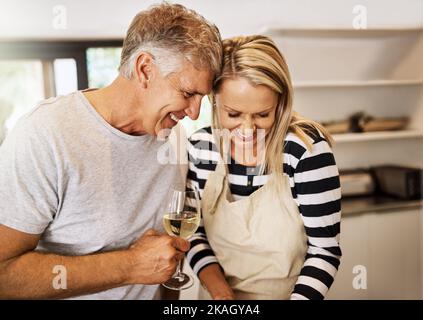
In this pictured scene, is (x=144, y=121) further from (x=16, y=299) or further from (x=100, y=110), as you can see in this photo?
(x=16, y=299)

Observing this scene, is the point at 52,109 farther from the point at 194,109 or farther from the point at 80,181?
the point at 194,109

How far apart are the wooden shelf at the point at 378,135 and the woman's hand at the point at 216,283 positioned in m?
0.43

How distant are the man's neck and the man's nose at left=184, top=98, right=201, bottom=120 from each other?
3.8 inches

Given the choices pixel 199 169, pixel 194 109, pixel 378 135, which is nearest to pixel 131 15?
pixel 194 109

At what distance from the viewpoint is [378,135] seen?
952mm

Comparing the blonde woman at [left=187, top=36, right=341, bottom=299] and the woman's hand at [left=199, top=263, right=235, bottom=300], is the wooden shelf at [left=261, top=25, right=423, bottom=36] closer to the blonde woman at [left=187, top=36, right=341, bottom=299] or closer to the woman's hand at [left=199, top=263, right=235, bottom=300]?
the blonde woman at [left=187, top=36, right=341, bottom=299]

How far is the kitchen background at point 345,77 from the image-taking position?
2.73 ft

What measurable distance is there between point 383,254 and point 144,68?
68cm

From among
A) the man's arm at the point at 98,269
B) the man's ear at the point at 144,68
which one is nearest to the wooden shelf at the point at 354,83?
the man's ear at the point at 144,68

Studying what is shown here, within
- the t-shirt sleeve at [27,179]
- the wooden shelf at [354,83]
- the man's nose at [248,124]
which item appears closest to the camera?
the t-shirt sleeve at [27,179]

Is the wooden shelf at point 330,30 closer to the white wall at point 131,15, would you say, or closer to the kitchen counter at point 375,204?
the white wall at point 131,15

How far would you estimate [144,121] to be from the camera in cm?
80
